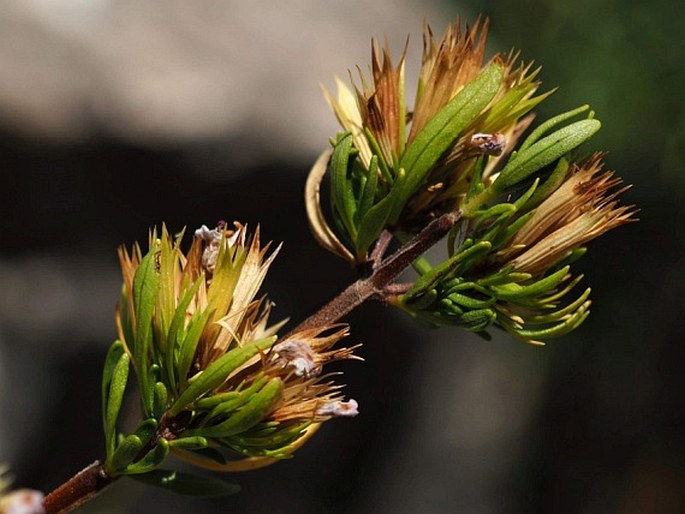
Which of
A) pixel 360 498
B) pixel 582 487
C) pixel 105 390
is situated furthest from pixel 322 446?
pixel 105 390

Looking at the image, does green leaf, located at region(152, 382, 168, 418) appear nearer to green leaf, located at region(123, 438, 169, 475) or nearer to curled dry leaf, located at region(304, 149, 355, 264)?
green leaf, located at region(123, 438, 169, 475)

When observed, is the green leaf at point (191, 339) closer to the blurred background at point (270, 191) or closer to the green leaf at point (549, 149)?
the green leaf at point (549, 149)

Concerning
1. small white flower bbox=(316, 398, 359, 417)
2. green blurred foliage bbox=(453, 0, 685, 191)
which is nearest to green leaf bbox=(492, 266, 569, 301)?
small white flower bbox=(316, 398, 359, 417)

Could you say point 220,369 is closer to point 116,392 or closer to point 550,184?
point 116,392

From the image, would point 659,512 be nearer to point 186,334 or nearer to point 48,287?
point 48,287

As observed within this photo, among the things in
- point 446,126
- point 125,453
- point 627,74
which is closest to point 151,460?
point 125,453

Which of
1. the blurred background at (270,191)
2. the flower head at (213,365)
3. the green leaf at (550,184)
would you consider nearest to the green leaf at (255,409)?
the flower head at (213,365)
